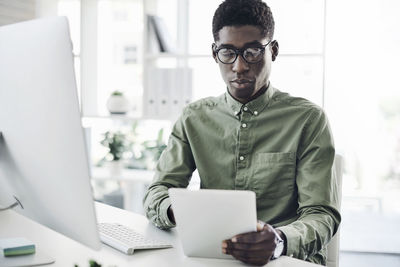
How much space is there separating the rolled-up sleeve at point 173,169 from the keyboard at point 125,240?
227 mm

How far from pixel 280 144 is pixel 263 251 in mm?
623

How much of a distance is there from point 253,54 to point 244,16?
0.42ft

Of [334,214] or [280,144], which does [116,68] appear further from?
[334,214]

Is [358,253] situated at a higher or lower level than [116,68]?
lower

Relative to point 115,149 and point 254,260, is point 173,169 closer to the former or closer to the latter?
point 254,260

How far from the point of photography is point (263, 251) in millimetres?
1027

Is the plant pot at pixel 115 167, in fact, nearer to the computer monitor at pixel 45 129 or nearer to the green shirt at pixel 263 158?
the green shirt at pixel 263 158

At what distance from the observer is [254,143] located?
164 cm

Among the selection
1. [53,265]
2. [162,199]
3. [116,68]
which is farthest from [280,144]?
[116,68]

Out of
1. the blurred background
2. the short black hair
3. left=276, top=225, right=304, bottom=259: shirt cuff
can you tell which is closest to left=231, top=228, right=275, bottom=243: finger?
left=276, top=225, right=304, bottom=259: shirt cuff

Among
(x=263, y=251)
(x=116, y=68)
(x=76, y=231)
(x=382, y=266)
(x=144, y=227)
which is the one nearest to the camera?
(x=76, y=231)

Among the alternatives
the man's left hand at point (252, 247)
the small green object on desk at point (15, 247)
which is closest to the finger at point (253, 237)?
the man's left hand at point (252, 247)

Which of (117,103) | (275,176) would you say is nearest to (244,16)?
(275,176)

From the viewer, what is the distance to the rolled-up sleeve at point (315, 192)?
1.29 meters
